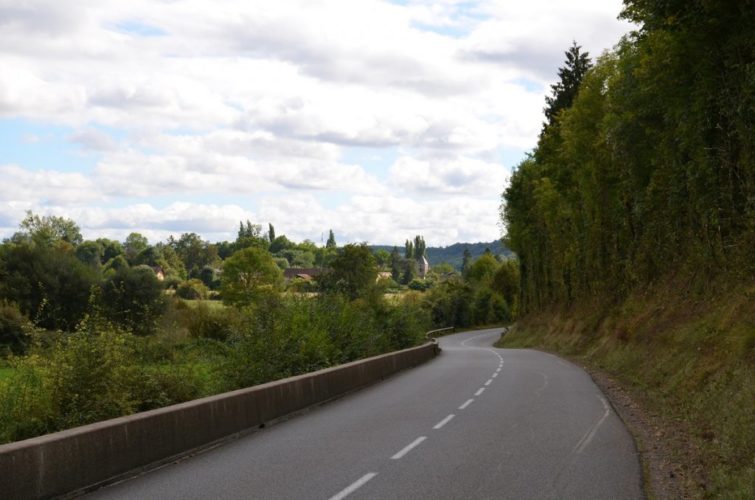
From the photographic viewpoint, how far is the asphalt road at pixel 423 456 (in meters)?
9.00

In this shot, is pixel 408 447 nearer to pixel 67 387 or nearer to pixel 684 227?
pixel 67 387

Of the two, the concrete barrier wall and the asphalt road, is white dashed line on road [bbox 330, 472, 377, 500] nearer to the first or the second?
the asphalt road

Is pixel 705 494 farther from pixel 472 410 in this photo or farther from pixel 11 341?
pixel 11 341

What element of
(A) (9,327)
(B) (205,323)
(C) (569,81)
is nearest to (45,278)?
(A) (9,327)

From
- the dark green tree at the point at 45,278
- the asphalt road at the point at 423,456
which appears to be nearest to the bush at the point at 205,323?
the dark green tree at the point at 45,278

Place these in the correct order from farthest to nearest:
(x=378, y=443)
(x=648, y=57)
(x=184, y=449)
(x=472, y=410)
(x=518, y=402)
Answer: (x=648, y=57)
(x=518, y=402)
(x=472, y=410)
(x=378, y=443)
(x=184, y=449)

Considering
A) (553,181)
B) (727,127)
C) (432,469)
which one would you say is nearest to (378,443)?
(432,469)

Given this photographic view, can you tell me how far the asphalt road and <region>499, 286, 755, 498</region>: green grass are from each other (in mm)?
1016

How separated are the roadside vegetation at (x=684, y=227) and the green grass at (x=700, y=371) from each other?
0.04 meters

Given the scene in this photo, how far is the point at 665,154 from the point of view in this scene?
90.9 feet

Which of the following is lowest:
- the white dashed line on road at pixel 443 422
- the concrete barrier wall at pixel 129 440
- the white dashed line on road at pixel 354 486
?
the white dashed line on road at pixel 443 422

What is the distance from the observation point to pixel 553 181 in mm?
59594

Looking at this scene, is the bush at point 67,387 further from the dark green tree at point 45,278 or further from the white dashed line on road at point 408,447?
the dark green tree at point 45,278

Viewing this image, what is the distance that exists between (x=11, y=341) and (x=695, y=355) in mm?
50342
